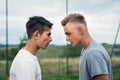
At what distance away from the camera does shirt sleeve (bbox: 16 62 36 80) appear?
264cm

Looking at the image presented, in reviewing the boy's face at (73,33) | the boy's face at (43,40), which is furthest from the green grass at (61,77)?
the boy's face at (73,33)

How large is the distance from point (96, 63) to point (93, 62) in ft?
0.07

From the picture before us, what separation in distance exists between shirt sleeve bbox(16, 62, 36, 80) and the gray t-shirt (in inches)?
14.5

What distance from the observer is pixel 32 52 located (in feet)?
9.25

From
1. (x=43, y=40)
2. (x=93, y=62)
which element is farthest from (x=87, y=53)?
(x=43, y=40)

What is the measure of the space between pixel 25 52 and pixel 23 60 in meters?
0.10

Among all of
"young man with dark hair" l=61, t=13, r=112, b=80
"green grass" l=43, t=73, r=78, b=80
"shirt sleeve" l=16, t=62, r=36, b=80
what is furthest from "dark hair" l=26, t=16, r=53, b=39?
"green grass" l=43, t=73, r=78, b=80

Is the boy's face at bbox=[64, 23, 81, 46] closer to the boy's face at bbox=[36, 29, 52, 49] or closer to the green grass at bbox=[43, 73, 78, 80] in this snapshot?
the boy's face at bbox=[36, 29, 52, 49]

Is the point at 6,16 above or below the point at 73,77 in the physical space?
above

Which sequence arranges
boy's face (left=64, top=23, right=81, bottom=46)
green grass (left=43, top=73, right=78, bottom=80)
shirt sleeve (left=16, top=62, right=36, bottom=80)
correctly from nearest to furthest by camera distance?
shirt sleeve (left=16, top=62, right=36, bottom=80) < boy's face (left=64, top=23, right=81, bottom=46) < green grass (left=43, top=73, right=78, bottom=80)

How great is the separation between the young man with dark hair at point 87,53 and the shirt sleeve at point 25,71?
14.0 inches

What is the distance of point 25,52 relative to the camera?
2781 millimetres

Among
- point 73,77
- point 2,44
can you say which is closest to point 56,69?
point 73,77

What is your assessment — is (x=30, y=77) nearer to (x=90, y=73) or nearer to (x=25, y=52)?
(x=25, y=52)
